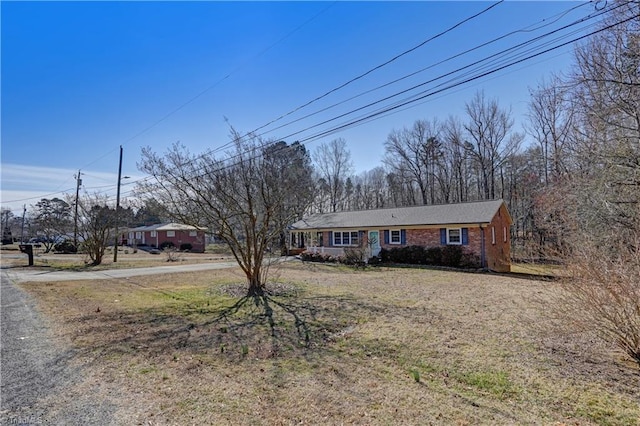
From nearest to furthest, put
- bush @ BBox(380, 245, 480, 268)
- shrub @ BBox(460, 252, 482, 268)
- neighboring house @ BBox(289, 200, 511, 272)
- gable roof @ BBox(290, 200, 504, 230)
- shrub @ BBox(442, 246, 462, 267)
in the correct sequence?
shrub @ BBox(460, 252, 482, 268), bush @ BBox(380, 245, 480, 268), shrub @ BBox(442, 246, 462, 267), neighboring house @ BBox(289, 200, 511, 272), gable roof @ BBox(290, 200, 504, 230)

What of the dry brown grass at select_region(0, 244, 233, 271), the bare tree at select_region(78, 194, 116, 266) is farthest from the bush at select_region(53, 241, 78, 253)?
the bare tree at select_region(78, 194, 116, 266)

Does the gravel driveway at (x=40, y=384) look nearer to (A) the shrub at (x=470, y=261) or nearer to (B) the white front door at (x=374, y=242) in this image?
(A) the shrub at (x=470, y=261)

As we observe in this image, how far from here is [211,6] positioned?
900 centimetres

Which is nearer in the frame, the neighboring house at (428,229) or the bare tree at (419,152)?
the neighboring house at (428,229)

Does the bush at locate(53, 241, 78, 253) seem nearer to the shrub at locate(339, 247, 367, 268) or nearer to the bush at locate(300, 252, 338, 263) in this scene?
the bush at locate(300, 252, 338, 263)

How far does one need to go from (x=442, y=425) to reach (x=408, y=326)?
11.4 feet

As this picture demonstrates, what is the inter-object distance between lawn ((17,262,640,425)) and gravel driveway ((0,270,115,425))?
0.45 ft

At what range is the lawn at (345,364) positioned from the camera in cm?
329

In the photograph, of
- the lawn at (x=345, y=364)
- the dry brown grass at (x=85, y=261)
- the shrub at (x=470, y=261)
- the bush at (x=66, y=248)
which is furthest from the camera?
the bush at (x=66, y=248)

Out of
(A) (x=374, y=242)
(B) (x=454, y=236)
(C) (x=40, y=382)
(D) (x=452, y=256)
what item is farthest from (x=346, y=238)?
(C) (x=40, y=382)

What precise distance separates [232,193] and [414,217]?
15254mm

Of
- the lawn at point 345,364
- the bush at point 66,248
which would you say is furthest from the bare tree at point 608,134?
the bush at point 66,248

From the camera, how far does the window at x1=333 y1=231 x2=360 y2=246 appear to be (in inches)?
954

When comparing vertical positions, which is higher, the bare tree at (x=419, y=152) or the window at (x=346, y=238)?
the bare tree at (x=419, y=152)
